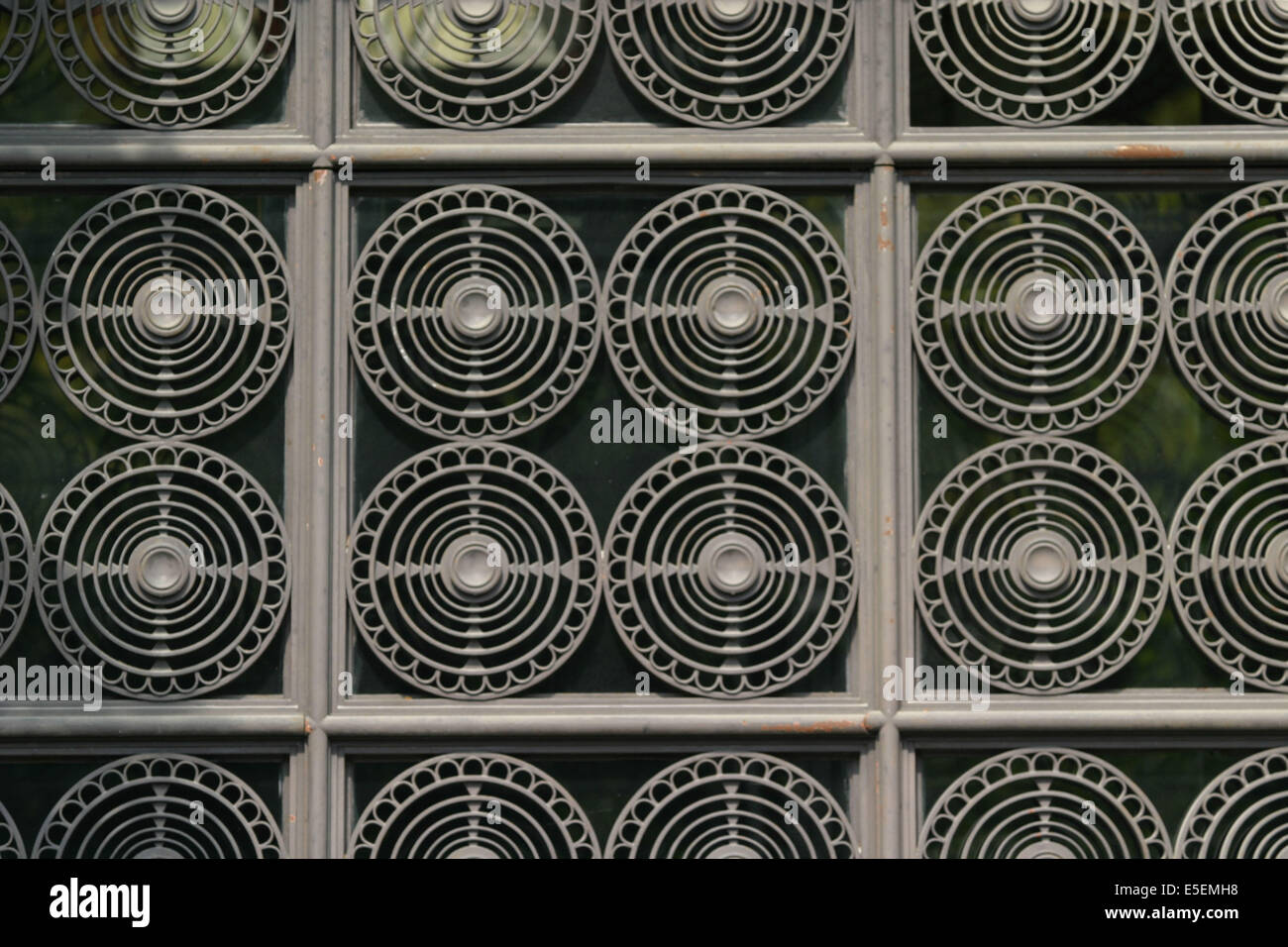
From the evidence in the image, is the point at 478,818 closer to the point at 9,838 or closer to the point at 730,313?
the point at 9,838

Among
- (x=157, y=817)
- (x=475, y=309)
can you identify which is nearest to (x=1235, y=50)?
(x=475, y=309)

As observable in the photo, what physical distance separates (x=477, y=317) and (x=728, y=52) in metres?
1.26

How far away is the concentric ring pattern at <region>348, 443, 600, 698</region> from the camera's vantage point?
5113mm

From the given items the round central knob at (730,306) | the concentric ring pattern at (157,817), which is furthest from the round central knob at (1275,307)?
the concentric ring pattern at (157,817)

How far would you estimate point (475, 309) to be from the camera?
17.0ft

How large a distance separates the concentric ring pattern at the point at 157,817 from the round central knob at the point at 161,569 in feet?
1.81

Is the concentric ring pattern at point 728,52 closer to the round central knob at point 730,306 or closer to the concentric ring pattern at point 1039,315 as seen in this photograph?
the round central knob at point 730,306

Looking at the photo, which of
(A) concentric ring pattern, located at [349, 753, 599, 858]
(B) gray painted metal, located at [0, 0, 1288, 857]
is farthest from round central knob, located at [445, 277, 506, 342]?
(A) concentric ring pattern, located at [349, 753, 599, 858]

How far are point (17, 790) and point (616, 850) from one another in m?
2.02

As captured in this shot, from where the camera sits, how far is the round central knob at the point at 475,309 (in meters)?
5.16

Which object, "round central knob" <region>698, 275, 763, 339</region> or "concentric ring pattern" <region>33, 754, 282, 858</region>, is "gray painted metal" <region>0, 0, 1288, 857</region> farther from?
"round central knob" <region>698, 275, 763, 339</region>

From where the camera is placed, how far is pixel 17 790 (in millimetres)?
5102

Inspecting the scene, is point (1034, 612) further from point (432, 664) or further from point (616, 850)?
point (432, 664)

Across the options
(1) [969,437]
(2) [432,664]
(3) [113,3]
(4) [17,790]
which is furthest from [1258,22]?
(4) [17,790]
